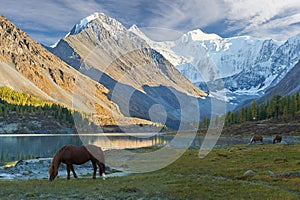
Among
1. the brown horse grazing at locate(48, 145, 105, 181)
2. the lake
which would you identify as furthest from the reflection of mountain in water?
the brown horse grazing at locate(48, 145, 105, 181)

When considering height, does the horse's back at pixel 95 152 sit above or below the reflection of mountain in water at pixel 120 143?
above

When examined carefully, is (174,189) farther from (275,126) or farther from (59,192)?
(275,126)

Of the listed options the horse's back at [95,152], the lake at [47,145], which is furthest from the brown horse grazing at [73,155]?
the lake at [47,145]

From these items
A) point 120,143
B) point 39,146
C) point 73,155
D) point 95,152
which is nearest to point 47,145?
point 39,146

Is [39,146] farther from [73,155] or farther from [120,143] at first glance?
[73,155]

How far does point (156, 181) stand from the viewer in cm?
3008

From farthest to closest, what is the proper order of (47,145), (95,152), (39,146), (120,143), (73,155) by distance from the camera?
(120,143) < (47,145) < (39,146) < (95,152) < (73,155)

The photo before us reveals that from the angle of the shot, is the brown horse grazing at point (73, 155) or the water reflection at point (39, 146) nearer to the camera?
the brown horse grazing at point (73, 155)

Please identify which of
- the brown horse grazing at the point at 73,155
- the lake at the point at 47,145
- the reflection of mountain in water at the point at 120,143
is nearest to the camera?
the brown horse grazing at the point at 73,155

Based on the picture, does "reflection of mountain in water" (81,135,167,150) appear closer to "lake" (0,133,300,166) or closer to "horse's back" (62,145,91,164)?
"lake" (0,133,300,166)

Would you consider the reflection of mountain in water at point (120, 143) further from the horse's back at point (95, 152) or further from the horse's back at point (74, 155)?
the horse's back at point (74, 155)

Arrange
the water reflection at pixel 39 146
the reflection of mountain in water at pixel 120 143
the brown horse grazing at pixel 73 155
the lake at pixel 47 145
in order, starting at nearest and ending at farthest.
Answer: the brown horse grazing at pixel 73 155 < the water reflection at pixel 39 146 < the lake at pixel 47 145 < the reflection of mountain in water at pixel 120 143

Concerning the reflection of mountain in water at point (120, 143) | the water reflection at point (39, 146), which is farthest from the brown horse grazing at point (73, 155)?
the reflection of mountain in water at point (120, 143)

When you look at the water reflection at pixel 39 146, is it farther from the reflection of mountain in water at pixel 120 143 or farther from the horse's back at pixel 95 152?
the horse's back at pixel 95 152
